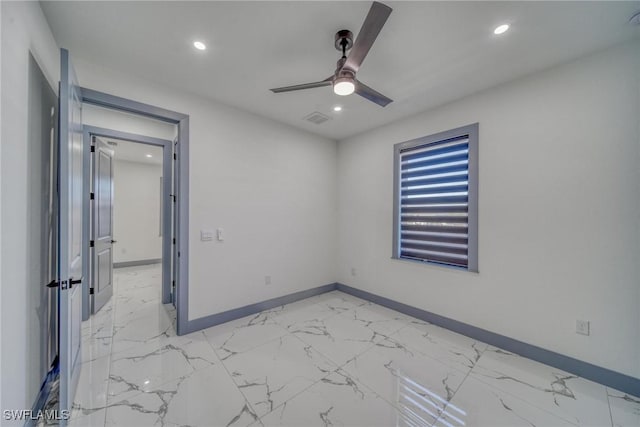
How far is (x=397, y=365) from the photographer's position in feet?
7.41

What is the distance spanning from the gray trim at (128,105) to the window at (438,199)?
9.48ft

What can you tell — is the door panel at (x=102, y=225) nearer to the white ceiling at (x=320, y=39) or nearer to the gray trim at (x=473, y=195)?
the white ceiling at (x=320, y=39)

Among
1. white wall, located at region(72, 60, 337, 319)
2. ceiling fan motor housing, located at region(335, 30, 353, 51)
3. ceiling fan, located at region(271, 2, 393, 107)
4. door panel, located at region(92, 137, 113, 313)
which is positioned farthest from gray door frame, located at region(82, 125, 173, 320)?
ceiling fan motor housing, located at region(335, 30, 353, 51)

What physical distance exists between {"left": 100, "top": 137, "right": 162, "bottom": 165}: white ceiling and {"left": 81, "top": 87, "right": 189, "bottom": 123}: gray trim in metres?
2.44

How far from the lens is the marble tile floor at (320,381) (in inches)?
66.5

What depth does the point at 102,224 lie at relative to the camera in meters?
3.52

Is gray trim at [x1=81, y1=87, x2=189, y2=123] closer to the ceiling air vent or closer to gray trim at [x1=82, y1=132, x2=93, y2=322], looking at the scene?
gray trim at [x1=82, y1=132, x2=93, y2=322]

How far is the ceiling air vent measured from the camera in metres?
3.36

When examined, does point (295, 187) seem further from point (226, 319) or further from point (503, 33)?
point (503, 33)

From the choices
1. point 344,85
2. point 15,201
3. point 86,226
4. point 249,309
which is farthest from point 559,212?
point 86,226

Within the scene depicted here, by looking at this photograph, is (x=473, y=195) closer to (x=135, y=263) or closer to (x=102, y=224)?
(x=102, y=224)

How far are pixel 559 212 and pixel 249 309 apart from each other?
3582mm

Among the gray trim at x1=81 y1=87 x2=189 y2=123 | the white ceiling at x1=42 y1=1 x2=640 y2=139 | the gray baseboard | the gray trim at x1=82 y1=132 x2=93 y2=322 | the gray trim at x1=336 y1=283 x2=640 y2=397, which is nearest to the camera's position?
the white ceiling at x1=42 y1=1 x2=640 y2=139

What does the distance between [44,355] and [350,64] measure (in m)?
3.08
